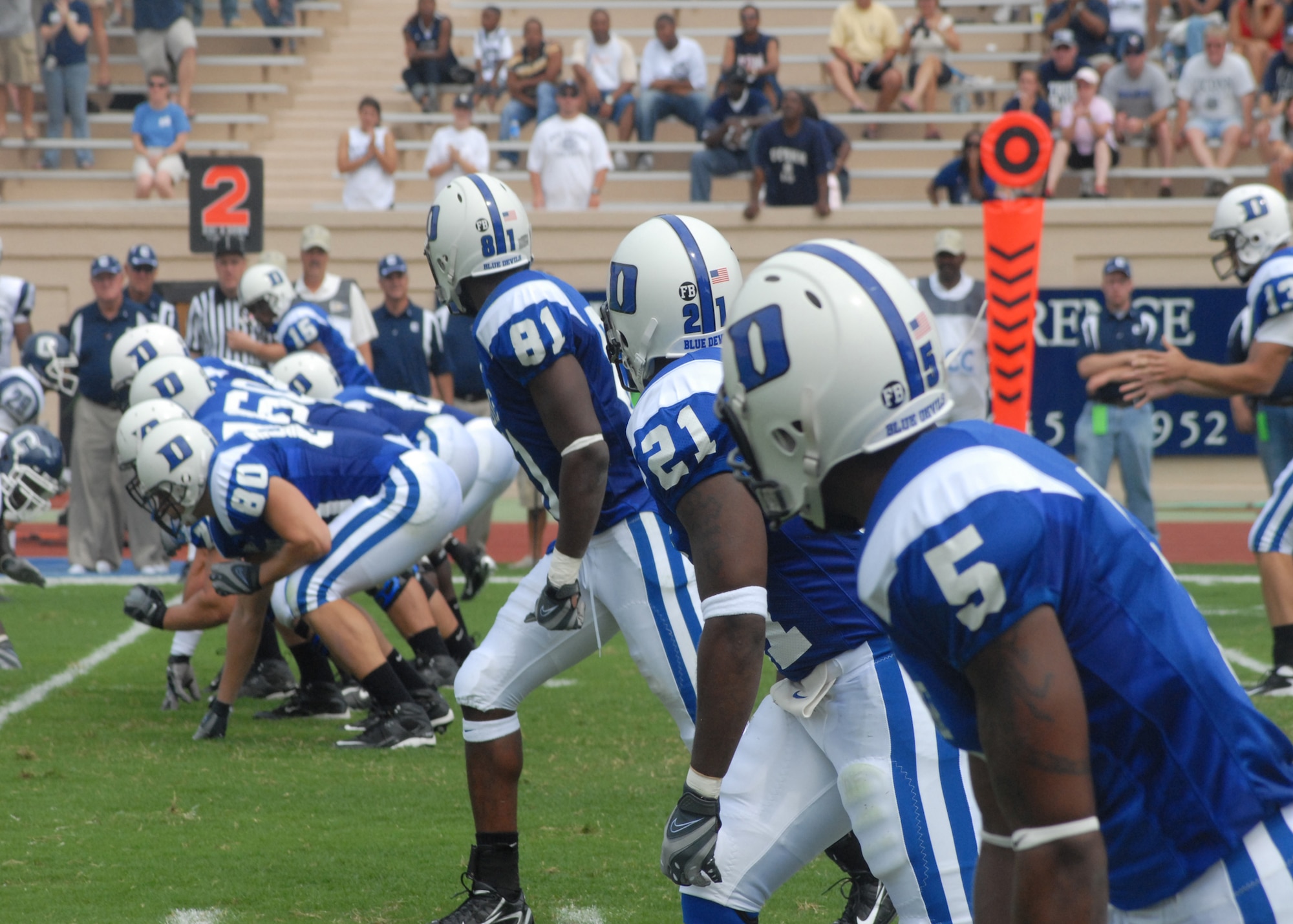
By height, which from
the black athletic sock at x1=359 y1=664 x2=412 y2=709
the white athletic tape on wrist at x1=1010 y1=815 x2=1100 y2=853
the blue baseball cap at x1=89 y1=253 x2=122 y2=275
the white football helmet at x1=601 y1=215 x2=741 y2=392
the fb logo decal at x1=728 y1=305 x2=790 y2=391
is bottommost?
the black athletic sock at x1=359 y1=664 x2=412 y2=709

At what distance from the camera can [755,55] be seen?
53.2 ft

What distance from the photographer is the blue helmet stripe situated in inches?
80.5

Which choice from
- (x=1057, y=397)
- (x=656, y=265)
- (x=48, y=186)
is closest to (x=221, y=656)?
(x=656, y=265)

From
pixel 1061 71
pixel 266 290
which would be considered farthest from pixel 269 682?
pixel 1061 71

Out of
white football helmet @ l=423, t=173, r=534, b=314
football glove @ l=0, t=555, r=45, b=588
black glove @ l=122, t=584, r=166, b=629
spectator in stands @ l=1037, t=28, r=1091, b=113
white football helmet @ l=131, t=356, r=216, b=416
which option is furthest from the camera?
spectator in stands @ l=1037, t=28, r=1091, b=113

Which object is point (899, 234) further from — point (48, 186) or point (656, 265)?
point (656, 265)

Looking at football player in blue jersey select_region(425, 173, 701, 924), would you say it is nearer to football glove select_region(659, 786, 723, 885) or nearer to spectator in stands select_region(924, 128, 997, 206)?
football glove select_region(659, 786, 723, 885)

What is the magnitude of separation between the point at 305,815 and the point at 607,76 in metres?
13.3

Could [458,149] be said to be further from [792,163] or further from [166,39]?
[166,39]

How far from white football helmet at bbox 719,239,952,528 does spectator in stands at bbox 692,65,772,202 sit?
1398 cm

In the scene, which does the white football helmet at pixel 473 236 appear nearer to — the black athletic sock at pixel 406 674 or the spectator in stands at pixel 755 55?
the black athletic sock at pixel 406 674

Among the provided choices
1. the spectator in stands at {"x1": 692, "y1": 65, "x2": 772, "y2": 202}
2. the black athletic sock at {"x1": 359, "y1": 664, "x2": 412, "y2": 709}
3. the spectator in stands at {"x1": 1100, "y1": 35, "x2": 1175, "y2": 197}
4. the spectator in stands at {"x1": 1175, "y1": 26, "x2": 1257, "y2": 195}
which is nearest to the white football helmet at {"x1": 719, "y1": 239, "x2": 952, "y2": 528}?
the black athletic sock at {"x1": 359, "y1": 664, "x2": 412, "y2": 709}

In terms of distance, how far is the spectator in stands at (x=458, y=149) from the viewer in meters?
16.2

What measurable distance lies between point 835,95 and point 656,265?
14.9m
